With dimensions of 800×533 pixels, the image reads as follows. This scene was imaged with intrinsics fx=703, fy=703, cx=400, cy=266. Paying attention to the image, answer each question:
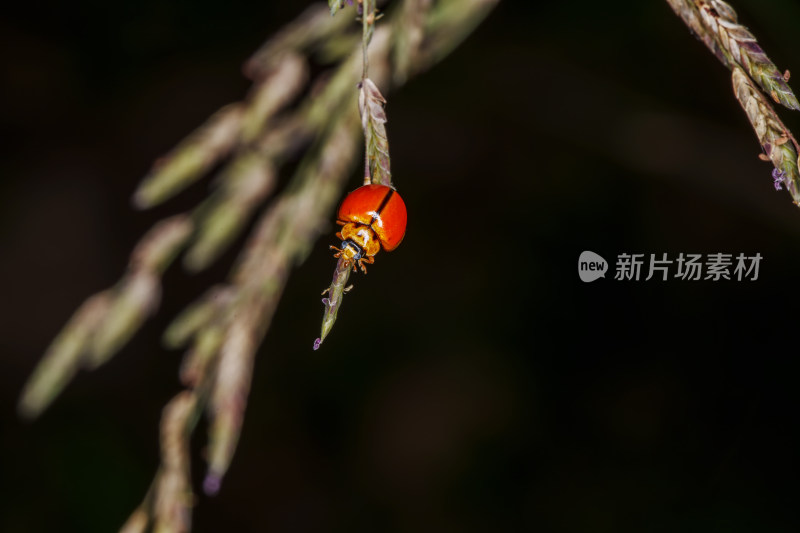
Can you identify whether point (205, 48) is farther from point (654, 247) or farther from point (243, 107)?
point (654, 247)

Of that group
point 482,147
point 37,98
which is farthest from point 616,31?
point 37,98

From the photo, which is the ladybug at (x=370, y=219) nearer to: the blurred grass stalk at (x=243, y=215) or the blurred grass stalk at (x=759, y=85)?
the blurred grass stalk at (x=243, y=215)

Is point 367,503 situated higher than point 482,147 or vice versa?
point 482,147

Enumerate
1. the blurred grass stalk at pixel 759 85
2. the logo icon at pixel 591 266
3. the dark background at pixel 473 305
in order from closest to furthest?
the blurred grass stalk at pixel 759 85 → the dark background at pixel 473 305 → the logo icon at pixel 591 266

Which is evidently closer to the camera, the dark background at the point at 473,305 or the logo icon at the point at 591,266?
the dark background at the point at 473,305

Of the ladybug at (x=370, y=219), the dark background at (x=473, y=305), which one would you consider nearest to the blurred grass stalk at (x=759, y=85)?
the ladybug at (x=370, y=219)

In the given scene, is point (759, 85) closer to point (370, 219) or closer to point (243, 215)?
point (370, 219)
